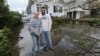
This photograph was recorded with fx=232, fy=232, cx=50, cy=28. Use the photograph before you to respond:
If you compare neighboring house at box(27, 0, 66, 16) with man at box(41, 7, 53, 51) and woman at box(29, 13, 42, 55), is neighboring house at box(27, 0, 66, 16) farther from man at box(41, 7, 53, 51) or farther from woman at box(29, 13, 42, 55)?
woman at box(29, 13, 42, 55)

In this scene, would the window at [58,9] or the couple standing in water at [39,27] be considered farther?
the window at [58,9]

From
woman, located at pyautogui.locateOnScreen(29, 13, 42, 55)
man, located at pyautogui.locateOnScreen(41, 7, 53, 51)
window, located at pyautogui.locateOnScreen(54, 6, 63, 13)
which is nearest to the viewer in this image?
woman, located at pyautogui.locateOnScreen(29, 13, 42, 55)

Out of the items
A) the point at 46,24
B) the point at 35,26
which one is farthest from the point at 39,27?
the point at 46,24

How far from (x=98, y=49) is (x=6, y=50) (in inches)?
160

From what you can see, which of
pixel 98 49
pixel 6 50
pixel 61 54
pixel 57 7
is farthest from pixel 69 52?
pixel 57 7

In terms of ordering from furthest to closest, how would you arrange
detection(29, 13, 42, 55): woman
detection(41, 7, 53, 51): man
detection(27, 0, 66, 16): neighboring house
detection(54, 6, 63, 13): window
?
detection(54, 6, 63, 13): window
detection(27, 0, 66, 16): neighboring house
detection(41, 7, 53, 51): man
detection(29, 13, 42, 55): woman

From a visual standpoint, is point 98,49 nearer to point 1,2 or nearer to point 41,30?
point 41,30

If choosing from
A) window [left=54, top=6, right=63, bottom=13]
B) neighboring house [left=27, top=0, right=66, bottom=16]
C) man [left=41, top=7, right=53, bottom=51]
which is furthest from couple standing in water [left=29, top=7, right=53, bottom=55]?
window [left=54, top=6, right=63, bottom=13]

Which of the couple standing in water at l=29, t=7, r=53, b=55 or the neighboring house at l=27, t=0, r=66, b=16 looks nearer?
the couple standing in water at l=29, t=7, r=53, b=55

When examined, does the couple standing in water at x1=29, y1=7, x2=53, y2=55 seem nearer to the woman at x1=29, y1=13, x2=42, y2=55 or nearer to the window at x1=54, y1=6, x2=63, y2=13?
the woman at x1=29, y1=13, x2=42, y2=55

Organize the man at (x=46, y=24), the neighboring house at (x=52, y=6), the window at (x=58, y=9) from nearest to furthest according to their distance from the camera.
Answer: the man at (x=46, y=24), the neighboring house at (x=52, y=6), the window at (x=58, y=9)

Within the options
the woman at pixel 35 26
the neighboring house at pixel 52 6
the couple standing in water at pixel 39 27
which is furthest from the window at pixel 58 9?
the woman at pixel 35 26

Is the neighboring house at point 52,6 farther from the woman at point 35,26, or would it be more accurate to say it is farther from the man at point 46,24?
the woman at point 35,26

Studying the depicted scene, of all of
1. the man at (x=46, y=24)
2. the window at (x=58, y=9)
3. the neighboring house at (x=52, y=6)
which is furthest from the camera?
the window at (x=58, y=9)
